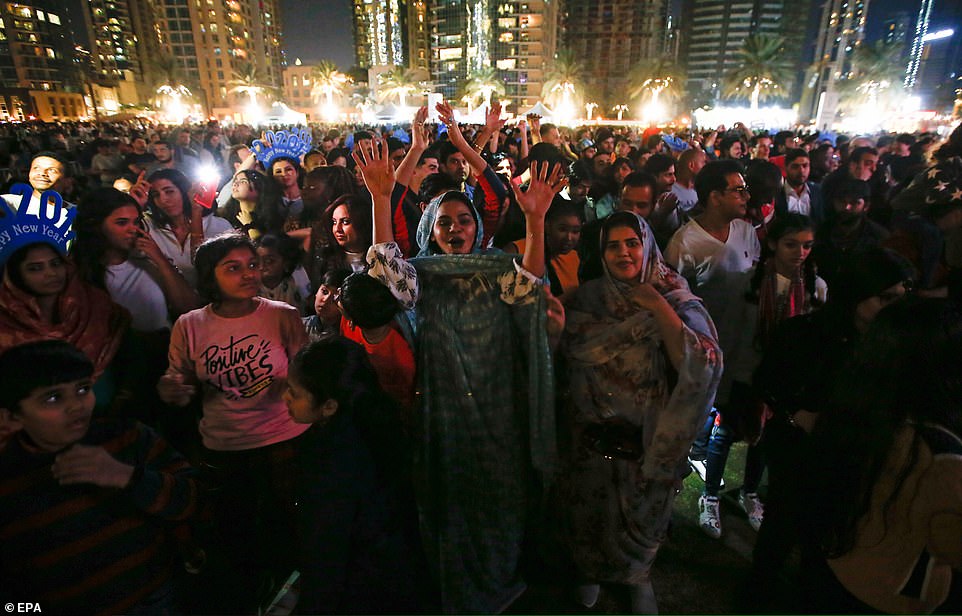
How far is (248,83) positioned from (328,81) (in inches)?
662

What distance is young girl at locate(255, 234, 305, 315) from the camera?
321cm

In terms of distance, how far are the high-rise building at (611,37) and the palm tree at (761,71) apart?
36.0 meters

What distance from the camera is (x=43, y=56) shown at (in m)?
82.6

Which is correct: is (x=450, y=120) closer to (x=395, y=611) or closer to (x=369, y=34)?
(x=395, y=611)

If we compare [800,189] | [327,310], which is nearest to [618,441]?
[327,310]

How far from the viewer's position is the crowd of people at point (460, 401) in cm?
160

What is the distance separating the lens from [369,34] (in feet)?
416

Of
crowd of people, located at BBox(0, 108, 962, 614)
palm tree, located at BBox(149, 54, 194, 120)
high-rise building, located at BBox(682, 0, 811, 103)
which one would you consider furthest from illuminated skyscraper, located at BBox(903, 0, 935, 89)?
crowd of people, located at BBox(0, 108, 962, 614)

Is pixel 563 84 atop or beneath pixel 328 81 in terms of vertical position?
beneath

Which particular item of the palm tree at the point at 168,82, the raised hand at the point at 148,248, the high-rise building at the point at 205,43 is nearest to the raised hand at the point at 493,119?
the raised hand at the point at 148,248

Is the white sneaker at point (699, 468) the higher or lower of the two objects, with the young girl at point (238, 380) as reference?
lower

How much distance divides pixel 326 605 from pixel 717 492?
2.45 metres

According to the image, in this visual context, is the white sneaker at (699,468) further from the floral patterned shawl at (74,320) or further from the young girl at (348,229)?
the floral patterned shawl at (74,320)

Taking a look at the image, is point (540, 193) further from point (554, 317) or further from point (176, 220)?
Result: point (176, 220)
